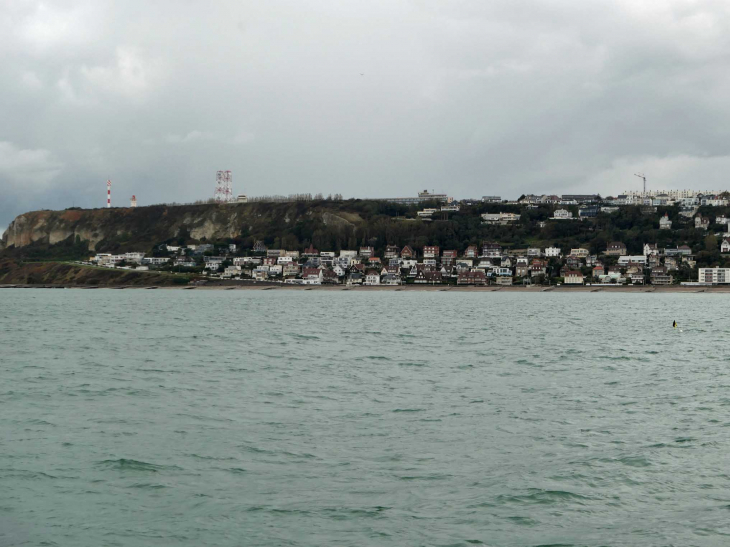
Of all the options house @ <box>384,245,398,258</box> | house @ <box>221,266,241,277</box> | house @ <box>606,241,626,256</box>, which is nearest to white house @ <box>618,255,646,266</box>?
house @ <box>606,241,626,256</box>

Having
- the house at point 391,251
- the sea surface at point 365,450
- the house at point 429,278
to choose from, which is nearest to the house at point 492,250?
the house at point 391,251

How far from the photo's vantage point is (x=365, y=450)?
517 inches

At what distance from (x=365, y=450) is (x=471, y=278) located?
130 metres

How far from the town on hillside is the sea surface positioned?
4542 inches

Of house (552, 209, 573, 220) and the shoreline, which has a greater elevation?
house (552, 209, 573, 220)

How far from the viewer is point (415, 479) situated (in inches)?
448

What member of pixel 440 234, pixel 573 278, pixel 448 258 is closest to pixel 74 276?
pixel 448 258

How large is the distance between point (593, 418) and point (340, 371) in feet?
32.3

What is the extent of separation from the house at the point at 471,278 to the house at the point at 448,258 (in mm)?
14374

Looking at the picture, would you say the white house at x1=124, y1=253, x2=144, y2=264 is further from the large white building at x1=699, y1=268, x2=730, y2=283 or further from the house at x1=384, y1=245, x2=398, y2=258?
the large white building at x1=699, y1=268, x2=730, y2=283

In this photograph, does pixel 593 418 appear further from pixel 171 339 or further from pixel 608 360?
pixel 171 339

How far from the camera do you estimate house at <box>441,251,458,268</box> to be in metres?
161

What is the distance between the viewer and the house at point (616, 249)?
159 m

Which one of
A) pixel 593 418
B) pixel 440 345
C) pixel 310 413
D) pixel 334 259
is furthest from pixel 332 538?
pixel 334 259
